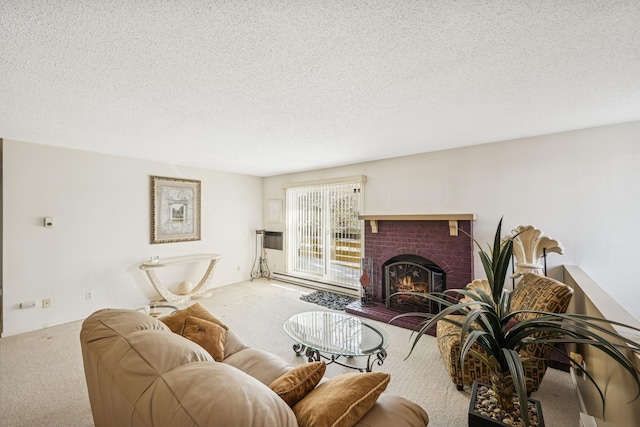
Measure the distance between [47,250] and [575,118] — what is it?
21.1 ft

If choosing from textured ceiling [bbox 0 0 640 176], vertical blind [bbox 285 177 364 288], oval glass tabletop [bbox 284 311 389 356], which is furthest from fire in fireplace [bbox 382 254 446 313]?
textured ceiling [bbox 0 0 640 176]

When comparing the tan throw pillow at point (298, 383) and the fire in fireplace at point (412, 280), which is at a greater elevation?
the tan throw pillow at point (298, 383)

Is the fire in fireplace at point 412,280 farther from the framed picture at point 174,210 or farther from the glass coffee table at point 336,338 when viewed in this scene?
the framed picture at point 174,210

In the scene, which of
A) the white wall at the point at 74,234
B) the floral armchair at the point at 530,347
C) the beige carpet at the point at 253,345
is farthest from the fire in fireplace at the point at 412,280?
the white wall at the point at 74,234

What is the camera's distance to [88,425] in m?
1.84

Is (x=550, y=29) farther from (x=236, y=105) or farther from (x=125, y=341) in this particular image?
(x=125, y=341)

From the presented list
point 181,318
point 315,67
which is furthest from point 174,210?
point 315,67

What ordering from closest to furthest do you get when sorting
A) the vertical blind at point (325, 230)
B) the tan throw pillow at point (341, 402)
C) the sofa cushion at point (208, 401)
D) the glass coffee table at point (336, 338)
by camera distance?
the sofa cushion at point (208, 401), the tan throw pillow at point (341, 402), the glass coffee table at point (336, 338), the vertical blind at point (325, 230)

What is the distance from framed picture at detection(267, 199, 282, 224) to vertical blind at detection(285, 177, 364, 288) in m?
0.27

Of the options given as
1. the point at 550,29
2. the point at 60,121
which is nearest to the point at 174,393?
the point at 550,29

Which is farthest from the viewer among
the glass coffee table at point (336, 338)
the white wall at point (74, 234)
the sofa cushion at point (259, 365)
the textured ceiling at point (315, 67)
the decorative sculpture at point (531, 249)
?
the white wall at point (74, 234)

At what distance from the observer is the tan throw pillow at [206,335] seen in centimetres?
185

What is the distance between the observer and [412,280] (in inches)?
156

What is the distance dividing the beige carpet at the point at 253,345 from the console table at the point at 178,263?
1003 mm
